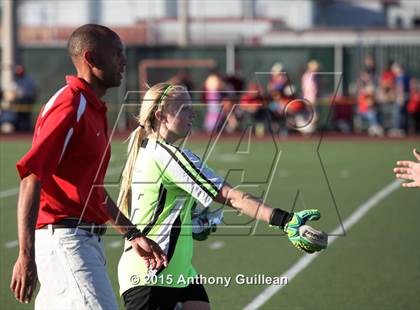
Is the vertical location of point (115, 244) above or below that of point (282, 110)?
above

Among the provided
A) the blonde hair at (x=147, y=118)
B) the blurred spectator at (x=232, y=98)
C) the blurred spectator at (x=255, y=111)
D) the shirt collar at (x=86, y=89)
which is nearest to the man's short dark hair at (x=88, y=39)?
the shirt collar at (x=86, y=89)

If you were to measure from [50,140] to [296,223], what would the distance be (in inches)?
56.3

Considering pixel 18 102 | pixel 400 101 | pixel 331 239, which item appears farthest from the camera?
pixel 18 102

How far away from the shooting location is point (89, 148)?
5.72 metres

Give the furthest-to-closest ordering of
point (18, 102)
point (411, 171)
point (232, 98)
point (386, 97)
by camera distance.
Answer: point (18, 102) → point (386, 97) → point (232, 98) → point (411, 171)

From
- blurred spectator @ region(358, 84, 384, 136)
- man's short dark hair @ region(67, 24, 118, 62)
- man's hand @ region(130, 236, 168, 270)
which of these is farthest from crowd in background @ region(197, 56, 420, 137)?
man's short dark hair @ region(67, 24, 118, 62)

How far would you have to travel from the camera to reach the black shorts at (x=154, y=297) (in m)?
6.48

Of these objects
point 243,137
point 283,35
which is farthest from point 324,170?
point 283,35

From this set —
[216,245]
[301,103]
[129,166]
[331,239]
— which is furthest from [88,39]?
[301,103]

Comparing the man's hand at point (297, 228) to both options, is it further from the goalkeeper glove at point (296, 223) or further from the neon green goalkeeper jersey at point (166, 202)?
the neon green goalkeeper jersey at point (166, 202)

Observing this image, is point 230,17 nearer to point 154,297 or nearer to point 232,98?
point 232,98

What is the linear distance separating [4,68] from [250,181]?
55.6ft

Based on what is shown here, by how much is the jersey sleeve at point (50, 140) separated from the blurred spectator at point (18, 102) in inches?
1143

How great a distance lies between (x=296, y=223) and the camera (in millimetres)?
6059
